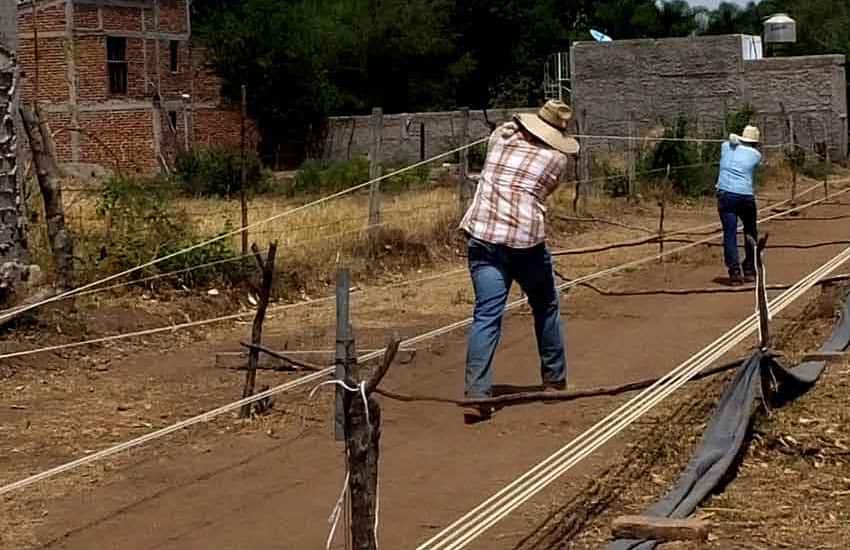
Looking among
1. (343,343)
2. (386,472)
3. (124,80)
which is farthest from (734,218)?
(124,80)

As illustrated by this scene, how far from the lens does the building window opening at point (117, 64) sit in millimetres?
40938

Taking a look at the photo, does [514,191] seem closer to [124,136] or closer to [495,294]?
[495,294]

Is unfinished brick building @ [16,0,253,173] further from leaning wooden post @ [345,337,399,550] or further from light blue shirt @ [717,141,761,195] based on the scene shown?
leaning wooden post @ [345,337,399,550]

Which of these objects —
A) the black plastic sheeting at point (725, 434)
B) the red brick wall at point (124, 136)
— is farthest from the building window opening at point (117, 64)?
the black plastic sheeting at point (725, 434)

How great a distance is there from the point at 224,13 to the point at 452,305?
113 feet

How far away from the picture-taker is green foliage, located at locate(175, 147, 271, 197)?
28.4m

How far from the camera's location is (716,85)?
3472 centimetres

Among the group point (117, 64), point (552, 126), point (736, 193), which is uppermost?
point (117, 64)

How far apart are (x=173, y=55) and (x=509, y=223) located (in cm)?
3672

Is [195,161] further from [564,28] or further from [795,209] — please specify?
[564,28]

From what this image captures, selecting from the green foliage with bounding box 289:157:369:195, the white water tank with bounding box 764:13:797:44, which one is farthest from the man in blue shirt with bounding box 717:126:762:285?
the white water tank with bounding box 764:13:797:44

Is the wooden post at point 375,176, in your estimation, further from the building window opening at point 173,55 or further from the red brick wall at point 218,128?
the building window opening at point 173,55

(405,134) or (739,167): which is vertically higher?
(739,167)

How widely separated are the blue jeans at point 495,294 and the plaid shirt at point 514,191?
0.25 feet
